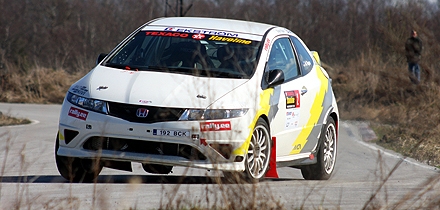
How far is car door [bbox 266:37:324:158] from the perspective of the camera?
800 centimetres

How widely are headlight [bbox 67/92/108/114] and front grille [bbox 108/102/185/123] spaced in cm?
9

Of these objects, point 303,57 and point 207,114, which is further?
point 303,57

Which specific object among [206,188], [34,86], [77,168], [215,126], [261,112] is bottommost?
[34,86]

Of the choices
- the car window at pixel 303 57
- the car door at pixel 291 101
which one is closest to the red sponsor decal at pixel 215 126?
the car door at pixel 291 101

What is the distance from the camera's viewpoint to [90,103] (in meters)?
7.20

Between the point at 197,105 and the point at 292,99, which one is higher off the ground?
the point at 197,105

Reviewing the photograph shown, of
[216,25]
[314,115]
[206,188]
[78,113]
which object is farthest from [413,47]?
[206,188]

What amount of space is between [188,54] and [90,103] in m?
1.29

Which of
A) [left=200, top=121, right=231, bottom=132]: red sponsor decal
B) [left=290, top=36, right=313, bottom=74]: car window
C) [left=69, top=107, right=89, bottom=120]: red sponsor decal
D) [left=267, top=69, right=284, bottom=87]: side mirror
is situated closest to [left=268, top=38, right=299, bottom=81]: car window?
[left=290, top=36, right=313, bottom=74]: car window

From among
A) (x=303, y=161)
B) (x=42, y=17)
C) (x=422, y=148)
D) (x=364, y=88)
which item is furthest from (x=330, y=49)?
(x=303, y=161)

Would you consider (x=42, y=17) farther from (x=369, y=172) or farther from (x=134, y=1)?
(x=369, y=172)

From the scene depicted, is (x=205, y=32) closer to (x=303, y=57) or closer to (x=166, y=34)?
(x=166, y=34)

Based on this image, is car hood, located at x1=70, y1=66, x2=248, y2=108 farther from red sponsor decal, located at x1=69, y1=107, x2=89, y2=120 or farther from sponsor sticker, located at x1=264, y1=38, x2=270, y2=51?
sponsor sticker, located at x1=264, y1=38, x2=270, y2=51

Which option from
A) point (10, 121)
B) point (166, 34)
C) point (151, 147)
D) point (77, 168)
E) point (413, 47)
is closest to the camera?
point (151, 147)
